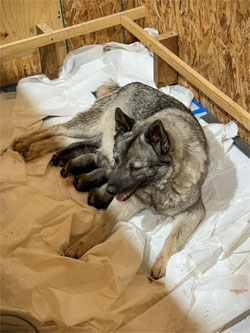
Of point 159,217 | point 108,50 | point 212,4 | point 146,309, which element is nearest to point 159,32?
point 108,50

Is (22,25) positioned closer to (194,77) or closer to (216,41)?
(194,77)

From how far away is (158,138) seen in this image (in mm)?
2521

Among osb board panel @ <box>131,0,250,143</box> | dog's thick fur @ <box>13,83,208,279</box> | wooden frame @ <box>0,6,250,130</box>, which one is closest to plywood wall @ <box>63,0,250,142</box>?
osb board panel @ <box>131,0,250,143</box>

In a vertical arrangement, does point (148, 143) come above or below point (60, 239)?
above

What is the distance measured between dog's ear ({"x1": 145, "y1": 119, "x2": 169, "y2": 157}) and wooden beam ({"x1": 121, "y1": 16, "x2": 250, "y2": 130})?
1093mm

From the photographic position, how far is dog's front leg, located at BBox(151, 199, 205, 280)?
2783mm

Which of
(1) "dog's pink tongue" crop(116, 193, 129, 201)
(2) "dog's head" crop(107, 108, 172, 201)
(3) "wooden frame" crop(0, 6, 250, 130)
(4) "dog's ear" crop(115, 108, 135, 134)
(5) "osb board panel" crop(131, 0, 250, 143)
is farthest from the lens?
(3) "wooden frame" crop(0, 6, 250, 130)

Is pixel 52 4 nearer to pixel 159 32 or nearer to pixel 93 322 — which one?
pixel 159 32

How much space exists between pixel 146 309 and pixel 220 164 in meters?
1.47

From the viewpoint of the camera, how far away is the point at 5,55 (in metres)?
4.17

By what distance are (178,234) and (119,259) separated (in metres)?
0.44

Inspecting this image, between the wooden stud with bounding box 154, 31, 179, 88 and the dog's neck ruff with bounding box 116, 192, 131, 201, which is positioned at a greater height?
the wooden stud with bounding box 154, 31, 179, 88

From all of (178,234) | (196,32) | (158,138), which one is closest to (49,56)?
(196,32)

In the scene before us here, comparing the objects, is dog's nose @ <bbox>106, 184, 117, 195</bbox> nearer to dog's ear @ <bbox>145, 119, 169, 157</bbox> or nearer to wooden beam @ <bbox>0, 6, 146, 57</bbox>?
dog's ear @ <bbox>145, 119, 169, 157</bbox>
